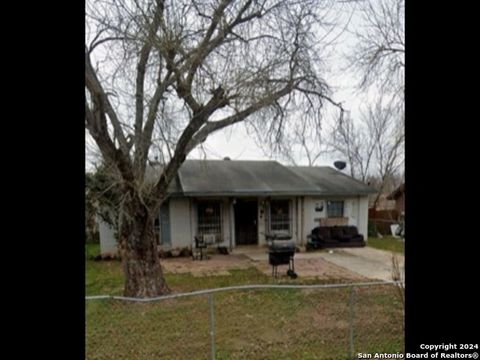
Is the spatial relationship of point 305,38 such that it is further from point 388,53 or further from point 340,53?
point 388,53

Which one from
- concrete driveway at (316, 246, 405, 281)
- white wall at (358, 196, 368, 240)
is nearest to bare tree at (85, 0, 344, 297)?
concrete driveway at (316, 246, 405, 281)

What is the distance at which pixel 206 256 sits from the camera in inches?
467

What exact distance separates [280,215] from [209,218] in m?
3.23

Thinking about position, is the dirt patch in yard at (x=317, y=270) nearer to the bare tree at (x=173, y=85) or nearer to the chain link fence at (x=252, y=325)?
the chain link fence at (x=252, y=325)

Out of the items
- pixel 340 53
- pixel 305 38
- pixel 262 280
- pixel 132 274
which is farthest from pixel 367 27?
pixel 132 274

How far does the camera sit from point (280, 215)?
14242 millimetres

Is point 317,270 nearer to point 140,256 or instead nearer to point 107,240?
point 140,256

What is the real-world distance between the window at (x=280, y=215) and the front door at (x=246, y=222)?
29.5 inches

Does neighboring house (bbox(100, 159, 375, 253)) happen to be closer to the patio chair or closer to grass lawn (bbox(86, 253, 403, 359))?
the patio chair

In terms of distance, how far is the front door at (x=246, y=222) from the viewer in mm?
14016

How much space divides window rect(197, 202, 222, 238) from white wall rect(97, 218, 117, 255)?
10.9 ft

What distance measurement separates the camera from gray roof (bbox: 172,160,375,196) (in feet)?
42.0
